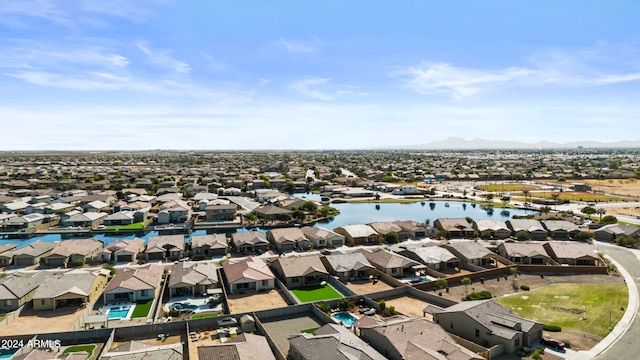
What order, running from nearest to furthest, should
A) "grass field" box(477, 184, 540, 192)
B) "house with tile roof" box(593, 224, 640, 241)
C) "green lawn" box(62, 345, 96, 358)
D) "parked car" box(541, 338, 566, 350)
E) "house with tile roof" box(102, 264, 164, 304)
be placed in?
"green lawn" box(62, 345, 96, 358), "parked car" box(541, 338, 566, 350), "house with tile roof" box(102, 264, 164, 304), "house with tile roof" box(593, 224, 640, 241), "grass field" box(477, 184, 540, 192)

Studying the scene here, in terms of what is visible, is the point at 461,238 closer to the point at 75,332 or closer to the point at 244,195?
the point at 75,332

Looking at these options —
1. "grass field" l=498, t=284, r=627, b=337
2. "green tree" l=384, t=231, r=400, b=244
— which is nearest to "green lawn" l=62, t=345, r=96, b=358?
"grass field" l=498, t=284, r=627, b=337

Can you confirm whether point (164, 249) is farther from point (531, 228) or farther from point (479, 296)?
point (531, 228)

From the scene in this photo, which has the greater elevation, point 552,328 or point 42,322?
point 552,328

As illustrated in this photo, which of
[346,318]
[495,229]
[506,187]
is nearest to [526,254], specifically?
[495,229]

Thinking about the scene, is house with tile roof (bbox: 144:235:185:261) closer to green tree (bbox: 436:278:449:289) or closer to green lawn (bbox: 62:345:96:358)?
green lawn (bbox: 62:345:96:358)

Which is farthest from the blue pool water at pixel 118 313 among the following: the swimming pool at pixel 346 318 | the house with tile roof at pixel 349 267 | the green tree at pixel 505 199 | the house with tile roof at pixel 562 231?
the green tree at pixel 505 199
